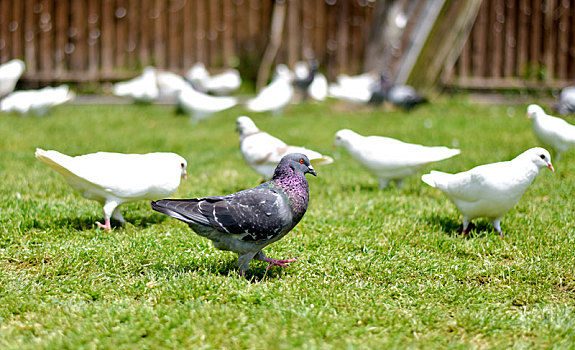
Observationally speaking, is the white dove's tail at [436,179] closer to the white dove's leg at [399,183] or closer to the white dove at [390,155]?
the white dove at [390,155]

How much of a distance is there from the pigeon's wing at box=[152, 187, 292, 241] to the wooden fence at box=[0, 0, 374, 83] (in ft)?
32.9

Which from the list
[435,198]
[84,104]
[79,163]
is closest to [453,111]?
[435,198]

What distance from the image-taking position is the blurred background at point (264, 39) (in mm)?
12258

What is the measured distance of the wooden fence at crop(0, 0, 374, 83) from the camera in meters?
12.5

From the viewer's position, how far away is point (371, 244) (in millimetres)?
4062

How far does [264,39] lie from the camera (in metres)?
13.1

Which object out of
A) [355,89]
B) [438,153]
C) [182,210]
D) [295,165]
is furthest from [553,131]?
[355,89]

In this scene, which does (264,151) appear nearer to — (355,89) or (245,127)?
(245,127)

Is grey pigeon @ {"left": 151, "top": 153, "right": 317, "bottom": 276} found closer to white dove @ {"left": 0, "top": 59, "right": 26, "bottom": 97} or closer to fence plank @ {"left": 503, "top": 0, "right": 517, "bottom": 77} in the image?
white dove @ {"left": 0, "top": 59, "right": 26, "bottom": 97}

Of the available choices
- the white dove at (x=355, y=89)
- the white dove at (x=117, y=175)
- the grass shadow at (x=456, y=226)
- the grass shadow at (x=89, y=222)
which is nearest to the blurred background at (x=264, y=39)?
the white dove at (x=355, y=89)

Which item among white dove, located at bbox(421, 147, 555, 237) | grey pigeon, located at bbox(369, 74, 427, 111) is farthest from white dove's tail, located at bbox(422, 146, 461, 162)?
grey pigeon, located at bbox(369, 74, 427, 111)

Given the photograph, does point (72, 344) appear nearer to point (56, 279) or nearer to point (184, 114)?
point (56, 279)

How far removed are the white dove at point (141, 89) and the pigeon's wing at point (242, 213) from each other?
866 centimetres

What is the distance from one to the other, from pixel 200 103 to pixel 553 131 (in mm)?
5064
